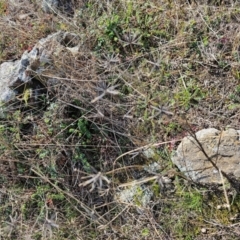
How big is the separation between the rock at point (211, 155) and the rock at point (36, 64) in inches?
44.0

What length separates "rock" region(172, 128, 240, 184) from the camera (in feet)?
9.63

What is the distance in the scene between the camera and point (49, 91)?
11.2 ft

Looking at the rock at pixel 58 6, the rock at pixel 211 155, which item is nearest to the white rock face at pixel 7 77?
the rock at pixel 58 6

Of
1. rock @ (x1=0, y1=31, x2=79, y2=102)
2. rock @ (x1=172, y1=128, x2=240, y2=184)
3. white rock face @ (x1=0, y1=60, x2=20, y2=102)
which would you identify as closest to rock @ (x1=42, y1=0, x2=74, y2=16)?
rock @ (x1=0, y1=31, x2=79, y2=102)

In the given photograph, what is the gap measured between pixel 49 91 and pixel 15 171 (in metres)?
0.66

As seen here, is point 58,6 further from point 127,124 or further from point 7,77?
point 127,124

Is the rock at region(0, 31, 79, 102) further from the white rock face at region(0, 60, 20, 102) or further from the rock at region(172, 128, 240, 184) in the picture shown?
the rock at region(172, 128, 240, 184)

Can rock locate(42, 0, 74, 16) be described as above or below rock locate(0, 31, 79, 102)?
Answer: above

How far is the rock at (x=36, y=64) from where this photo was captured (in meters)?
3.40

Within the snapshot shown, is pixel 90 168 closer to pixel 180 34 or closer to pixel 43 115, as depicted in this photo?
pixel 43 115

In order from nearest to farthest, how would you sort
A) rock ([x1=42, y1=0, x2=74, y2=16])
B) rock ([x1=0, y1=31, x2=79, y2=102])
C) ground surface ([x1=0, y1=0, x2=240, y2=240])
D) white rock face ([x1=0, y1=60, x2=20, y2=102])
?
ground surface ([x1=0, y1=0, x2=240, y2=240]), rock ([x1=0, y1=31, x2=79, y2=102]), white rock face ([x1=0, y1=60, x2=20, y2=102]), rock ([x1=42, y1=0, x2=74, y2=16])

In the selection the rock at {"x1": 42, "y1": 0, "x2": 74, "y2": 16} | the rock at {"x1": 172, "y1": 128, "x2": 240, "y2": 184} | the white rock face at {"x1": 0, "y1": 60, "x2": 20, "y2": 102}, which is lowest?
the rock at {"x1": 172, "y1": 128, "x2": 240, "y2": 184}

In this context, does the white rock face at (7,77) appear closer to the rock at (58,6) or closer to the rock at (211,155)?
the rock at (58,6)

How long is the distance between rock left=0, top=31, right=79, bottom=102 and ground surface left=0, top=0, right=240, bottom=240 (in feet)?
0.26
